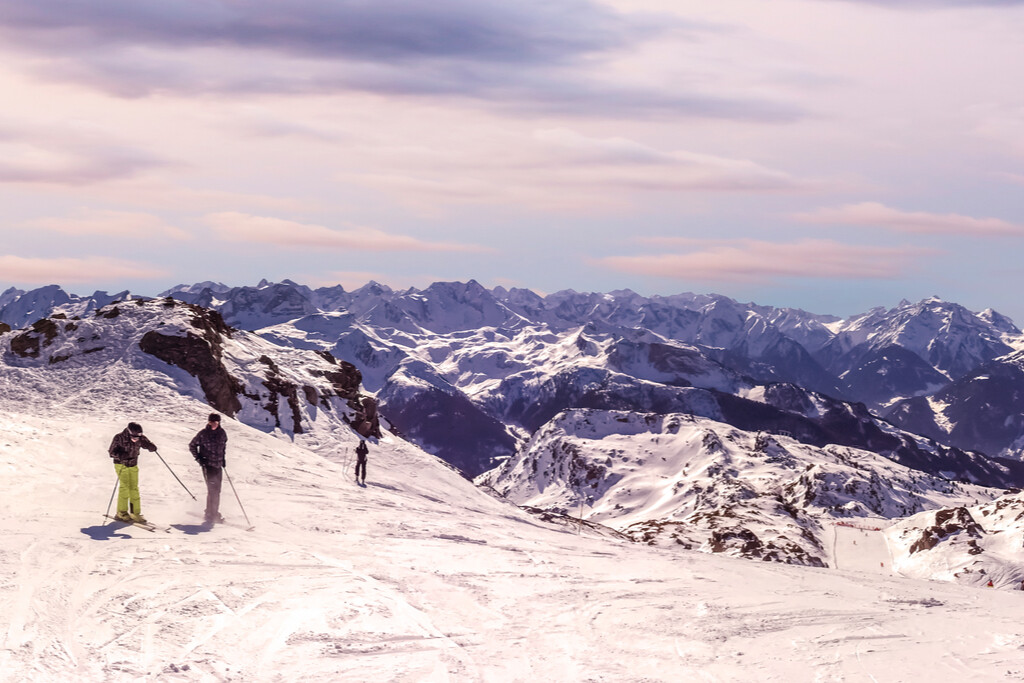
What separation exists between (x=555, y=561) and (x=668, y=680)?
985 centimetres

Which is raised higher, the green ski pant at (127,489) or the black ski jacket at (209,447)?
the black ski jacket at (209,447)

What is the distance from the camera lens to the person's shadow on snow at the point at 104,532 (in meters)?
19.8

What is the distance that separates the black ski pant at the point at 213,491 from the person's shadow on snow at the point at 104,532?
293cm

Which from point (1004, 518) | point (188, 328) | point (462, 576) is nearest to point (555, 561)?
point (462, 576)

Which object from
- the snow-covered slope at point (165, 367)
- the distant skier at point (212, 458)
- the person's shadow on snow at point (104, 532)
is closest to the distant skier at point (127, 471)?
the person's shadow on snow at point (104, 532)

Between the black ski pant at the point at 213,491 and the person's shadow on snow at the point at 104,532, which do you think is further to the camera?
the black ski pant at the point at 213,491

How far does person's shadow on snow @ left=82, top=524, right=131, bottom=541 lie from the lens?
65.1 ft

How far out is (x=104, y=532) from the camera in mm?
20375

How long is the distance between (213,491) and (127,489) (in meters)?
2.46

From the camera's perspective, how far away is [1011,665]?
15.2 m

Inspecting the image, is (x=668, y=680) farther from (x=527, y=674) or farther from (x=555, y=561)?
(x=555, y=561)

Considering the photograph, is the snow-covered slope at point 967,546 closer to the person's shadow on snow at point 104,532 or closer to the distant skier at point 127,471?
the distant skier at point 127,471

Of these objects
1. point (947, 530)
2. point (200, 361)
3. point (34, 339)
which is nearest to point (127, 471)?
point (200, 361)

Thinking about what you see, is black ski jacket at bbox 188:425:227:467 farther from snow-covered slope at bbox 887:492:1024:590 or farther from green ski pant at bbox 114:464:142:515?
snow-covered slope at bbox 887:492:1024:590
